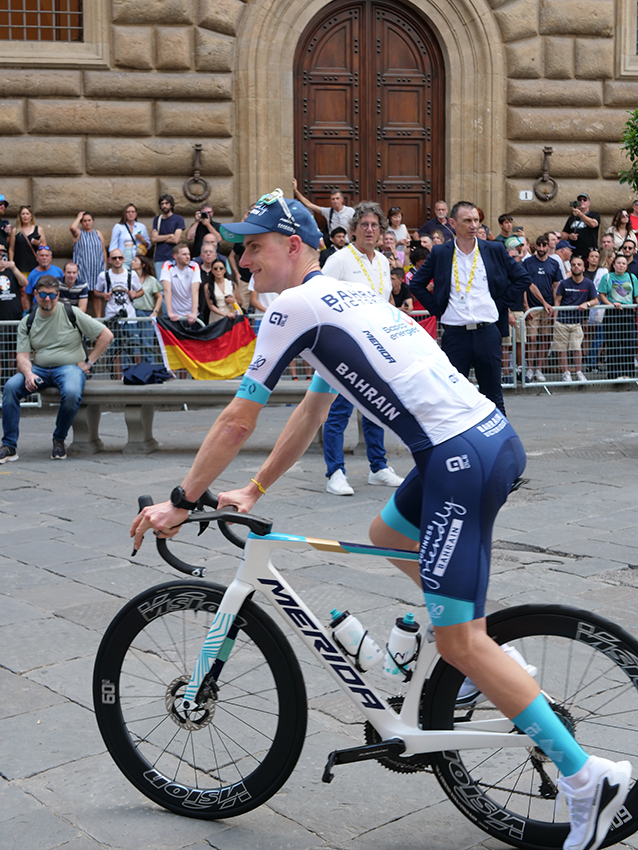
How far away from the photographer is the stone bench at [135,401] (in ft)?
31.9

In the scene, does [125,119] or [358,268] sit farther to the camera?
[125,119]

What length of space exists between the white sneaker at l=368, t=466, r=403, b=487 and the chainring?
16.4ft

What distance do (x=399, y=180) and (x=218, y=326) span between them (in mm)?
6565

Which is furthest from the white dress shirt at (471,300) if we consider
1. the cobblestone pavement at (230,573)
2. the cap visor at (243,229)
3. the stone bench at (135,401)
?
the cap visor at (243,229)

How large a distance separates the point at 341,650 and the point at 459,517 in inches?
19.7

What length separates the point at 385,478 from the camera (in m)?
7.99

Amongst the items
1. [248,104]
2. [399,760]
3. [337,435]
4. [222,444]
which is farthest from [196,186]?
[399,760]

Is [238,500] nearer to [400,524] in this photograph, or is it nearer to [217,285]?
[400,524]

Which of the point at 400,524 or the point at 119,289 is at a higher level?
the point at 119,289

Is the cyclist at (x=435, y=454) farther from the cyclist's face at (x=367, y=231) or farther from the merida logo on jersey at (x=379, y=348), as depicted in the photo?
the cyclist's face at (x=367, y=231)

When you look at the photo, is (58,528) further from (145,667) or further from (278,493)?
(145,667)

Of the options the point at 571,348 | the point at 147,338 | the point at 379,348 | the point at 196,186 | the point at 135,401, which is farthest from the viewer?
the point at 196,186

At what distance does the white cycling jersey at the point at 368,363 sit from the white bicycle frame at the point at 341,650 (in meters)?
0.37

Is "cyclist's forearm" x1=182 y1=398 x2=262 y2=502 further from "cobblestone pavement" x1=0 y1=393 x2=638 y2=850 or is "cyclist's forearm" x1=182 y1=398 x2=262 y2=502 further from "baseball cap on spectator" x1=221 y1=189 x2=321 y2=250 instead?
"cobblestone pavement" x1=0 y1=393 x2=638 y2=850
